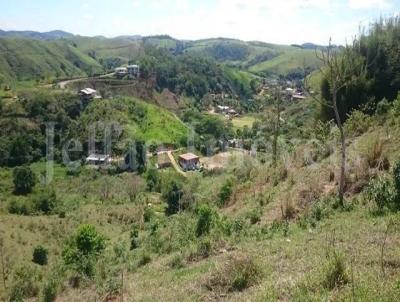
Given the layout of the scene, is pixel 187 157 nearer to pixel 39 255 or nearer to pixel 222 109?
pixel 39 255

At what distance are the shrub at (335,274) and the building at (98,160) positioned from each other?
2066 inches

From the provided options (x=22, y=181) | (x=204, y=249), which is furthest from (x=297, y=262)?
(x=22, y=181)

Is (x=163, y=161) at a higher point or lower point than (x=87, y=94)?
lower

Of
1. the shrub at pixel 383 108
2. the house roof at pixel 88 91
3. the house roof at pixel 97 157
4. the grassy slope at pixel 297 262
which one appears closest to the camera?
the grassy slope at pixel 297 262

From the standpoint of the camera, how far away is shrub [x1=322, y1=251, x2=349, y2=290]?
4.96 metres

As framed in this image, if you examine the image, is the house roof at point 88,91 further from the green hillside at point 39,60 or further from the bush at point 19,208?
the green hillside at point 39,60

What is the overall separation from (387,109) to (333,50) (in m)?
6.76

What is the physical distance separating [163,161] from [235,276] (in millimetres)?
53101

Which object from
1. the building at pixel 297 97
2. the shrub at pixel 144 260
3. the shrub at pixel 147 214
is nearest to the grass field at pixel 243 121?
the building at pixel 297 97

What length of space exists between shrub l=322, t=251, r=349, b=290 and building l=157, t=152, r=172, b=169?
52.3 m

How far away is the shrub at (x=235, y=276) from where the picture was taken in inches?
240

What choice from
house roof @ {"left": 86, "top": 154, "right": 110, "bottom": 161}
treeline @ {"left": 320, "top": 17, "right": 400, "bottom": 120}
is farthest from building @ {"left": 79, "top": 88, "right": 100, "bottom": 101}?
treeline @ {"left": 320, "top": 17, "right": 400, "bottom": 120}

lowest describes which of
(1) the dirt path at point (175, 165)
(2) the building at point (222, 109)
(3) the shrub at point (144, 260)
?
(1) the dirt path at point (175, 165)

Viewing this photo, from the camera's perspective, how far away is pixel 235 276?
6.17 m
